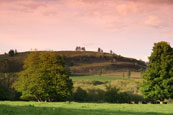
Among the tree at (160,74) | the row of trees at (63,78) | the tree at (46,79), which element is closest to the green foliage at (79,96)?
the tree at (46,79)

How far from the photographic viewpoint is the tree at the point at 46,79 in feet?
205

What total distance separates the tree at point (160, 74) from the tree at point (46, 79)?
19549 millimetres

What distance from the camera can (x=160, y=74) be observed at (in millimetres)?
61969

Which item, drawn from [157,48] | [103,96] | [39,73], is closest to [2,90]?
[39,73]

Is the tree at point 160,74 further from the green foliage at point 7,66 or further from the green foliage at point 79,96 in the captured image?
the green foliage at point 7,66

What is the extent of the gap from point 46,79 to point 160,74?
1105 inches

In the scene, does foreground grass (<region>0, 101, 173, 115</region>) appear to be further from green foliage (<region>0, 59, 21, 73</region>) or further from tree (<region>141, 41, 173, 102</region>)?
green foliage (<region>0, 59, 21, 73</region>)

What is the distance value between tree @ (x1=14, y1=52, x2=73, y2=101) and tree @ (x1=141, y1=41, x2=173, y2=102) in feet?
64.1

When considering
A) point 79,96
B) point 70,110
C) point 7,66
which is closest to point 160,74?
point 79,96

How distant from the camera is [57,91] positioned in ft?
204

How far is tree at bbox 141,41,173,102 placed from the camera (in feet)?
201

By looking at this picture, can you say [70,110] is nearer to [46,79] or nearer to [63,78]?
[63,78]

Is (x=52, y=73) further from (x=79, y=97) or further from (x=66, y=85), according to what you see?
(x=79, y=97)

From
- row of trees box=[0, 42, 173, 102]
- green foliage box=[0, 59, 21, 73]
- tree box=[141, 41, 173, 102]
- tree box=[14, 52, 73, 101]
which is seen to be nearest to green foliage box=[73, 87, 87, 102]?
tree box=[14, 52, 73, 101]
